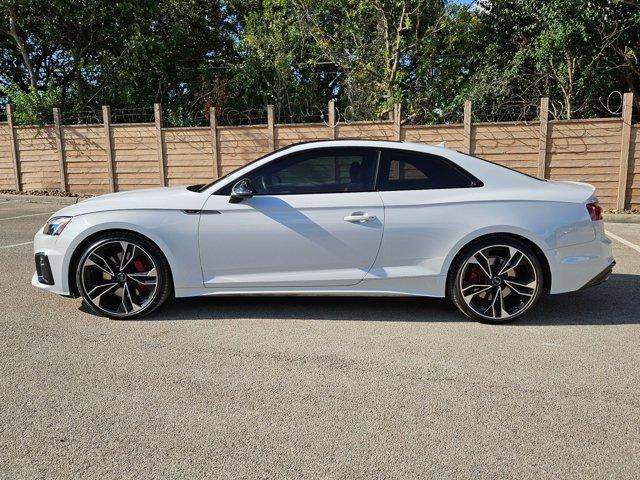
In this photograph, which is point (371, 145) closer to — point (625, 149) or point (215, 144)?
point (625, 149)

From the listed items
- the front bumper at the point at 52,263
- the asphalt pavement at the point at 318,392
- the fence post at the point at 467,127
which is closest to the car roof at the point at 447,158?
the asphalt pavement at the point at 318,392

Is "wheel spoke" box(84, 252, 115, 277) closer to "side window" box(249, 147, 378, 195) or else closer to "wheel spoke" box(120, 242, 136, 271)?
"wheel spoke" box(120, 242, 136, 271)

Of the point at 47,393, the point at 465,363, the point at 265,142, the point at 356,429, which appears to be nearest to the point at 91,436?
the point at 47,393

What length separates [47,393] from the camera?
10.8ft

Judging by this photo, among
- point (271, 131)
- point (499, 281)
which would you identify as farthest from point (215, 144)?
point (499, 281)

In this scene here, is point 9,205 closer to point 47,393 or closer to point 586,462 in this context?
point 47,393

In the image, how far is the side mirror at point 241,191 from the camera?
175 inches

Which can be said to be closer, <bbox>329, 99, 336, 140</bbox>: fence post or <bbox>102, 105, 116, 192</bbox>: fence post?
<bbox>329, 99, 336, 140</bbox>: fence post

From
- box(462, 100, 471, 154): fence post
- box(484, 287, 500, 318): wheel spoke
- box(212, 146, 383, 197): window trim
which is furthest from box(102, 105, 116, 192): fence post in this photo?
Result: box(484, 287, 500, 318): wheel spoke

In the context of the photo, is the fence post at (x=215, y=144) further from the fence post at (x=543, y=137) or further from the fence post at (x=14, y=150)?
the fence post at (x=543, y=137)

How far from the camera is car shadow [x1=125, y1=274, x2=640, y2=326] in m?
4.68

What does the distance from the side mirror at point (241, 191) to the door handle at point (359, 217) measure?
0.81 m

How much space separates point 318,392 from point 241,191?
1841 mm

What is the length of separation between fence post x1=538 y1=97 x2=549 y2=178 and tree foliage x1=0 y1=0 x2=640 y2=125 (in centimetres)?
108
